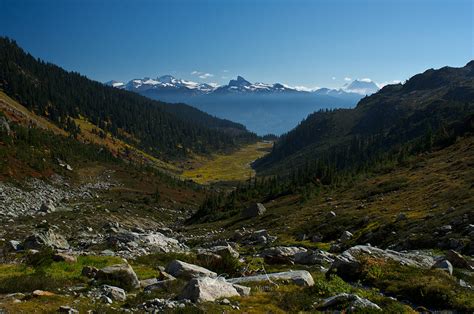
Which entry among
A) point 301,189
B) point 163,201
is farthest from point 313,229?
point 163,201

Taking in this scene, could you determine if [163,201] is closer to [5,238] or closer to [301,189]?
[301,189]

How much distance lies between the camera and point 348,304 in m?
11.4

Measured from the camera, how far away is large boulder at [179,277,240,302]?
11875mm

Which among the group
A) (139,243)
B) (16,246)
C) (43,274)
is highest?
(43,274)

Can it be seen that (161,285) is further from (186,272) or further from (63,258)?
(63,258)

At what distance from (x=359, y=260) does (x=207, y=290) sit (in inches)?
297

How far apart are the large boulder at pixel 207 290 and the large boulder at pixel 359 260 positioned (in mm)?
5422

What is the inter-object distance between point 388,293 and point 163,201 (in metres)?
74.6

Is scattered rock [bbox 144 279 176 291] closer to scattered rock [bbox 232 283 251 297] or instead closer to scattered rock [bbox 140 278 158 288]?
scattered rock [bbox 140 278 158 288]

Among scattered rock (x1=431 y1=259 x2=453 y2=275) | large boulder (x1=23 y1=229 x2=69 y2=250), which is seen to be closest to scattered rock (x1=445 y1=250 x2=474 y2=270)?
scattered rock (x1=431 y1=259 x2=453 y2=275)

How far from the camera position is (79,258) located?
18.8 metres

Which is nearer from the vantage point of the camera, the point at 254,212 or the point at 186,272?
the point at 186,272

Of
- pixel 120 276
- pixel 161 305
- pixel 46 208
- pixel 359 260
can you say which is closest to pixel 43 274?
pixel 120 276

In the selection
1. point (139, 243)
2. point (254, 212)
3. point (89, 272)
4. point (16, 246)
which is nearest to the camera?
point (89, 272)
